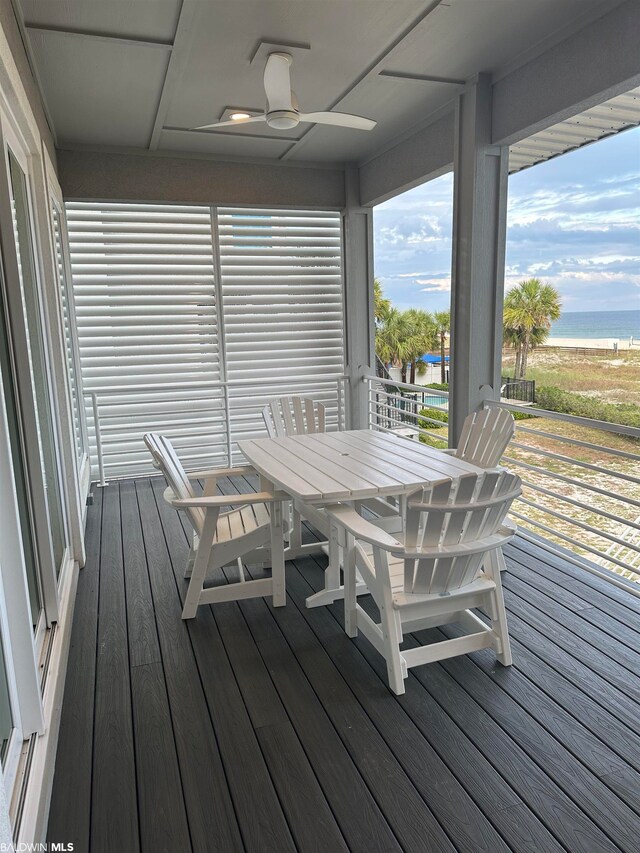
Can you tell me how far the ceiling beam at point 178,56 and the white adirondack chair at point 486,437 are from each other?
98.6 inches

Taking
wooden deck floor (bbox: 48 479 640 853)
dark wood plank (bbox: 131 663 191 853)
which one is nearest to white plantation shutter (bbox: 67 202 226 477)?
wooden deck floor (bbox: 48 479 640 853)

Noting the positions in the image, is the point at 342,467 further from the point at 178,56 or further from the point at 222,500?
the point at 178,56

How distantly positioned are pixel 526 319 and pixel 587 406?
379cm

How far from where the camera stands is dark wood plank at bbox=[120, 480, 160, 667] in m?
2.49

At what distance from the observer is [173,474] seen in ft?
8.90

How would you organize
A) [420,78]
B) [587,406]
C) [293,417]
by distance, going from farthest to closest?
1. [587,406]
2. [293,417]
3. [420,78]

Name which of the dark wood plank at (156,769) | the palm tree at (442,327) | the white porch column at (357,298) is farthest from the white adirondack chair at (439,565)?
the palm tree at (442,327)

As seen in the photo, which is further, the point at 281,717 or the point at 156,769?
the point at 281,717

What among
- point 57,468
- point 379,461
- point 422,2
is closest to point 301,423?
point 379,461

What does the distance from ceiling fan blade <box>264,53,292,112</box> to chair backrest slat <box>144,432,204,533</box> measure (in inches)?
71.1

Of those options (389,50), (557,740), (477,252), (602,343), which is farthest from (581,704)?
(602,343)

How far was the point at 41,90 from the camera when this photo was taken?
3.51m

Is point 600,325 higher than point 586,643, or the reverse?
point 600,325

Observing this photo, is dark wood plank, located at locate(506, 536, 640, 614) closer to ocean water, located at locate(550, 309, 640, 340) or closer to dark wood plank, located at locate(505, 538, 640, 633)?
dark wood plank, located at locate(505, 538, 640, 633)
